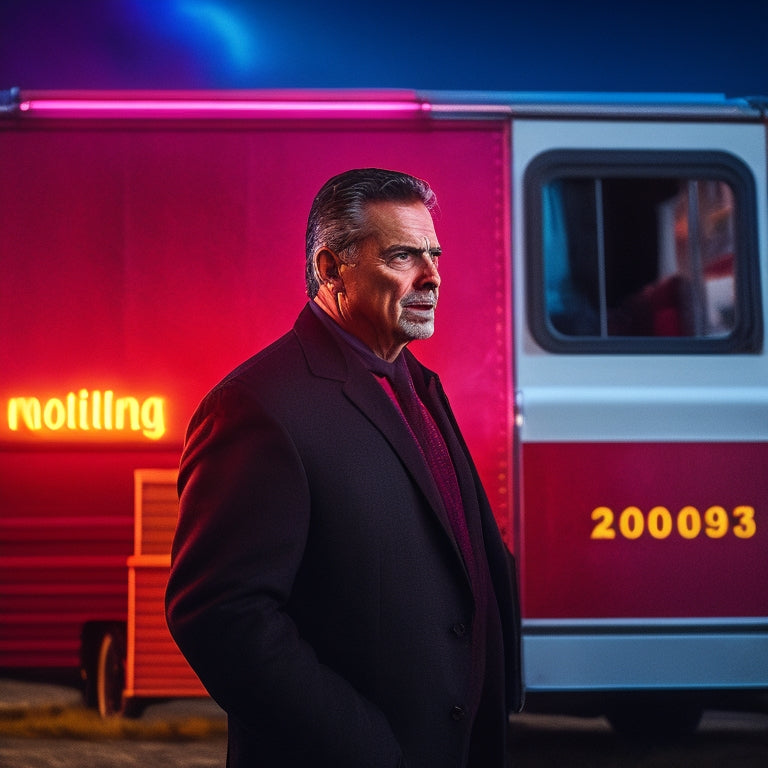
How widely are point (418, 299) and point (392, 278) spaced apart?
7 cm

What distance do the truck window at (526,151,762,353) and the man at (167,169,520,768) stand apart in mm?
1703

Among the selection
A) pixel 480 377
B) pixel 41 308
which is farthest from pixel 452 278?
pixel 41 308

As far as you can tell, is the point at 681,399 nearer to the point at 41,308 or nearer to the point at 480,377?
the point at 480,377

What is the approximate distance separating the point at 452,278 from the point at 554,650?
4.90ft

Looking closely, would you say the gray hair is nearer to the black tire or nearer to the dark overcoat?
the dark overcoat

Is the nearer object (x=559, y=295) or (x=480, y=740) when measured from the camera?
(x=480, y=740)

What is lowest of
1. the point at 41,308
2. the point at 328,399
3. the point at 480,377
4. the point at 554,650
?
the point at 554,650

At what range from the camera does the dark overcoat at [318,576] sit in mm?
1241

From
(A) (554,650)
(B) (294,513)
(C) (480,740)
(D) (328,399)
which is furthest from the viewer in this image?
(A) (554,650)

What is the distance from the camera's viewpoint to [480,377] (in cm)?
325

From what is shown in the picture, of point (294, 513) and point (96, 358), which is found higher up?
point (96, 358)

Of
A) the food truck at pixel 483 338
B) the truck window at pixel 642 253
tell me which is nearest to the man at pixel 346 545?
the food truck at pixel 483 338

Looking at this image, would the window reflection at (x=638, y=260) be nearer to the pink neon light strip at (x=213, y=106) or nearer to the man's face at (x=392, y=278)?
the pink neon light strip at (x=213, y=106)

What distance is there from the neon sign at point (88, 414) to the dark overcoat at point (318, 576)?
180 cm
